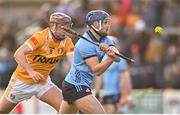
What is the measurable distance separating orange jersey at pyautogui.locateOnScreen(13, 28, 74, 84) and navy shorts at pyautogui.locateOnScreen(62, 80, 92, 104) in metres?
0.59

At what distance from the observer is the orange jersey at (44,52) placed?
41.5 feet

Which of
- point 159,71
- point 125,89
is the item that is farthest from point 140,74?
point 125,89

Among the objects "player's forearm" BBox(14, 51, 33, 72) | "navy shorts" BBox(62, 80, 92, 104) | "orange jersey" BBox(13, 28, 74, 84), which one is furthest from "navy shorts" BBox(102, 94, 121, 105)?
"player's forearm" BBox(14, 51, 33, 72)

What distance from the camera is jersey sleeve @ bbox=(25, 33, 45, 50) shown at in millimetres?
12578

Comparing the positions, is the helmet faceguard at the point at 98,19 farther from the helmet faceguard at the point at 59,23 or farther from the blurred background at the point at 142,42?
the blurred background at the point at 142,42

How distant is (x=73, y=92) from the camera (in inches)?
486

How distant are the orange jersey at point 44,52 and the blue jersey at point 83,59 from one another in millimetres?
498

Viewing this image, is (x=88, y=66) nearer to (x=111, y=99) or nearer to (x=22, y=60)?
(x=22, y=60)

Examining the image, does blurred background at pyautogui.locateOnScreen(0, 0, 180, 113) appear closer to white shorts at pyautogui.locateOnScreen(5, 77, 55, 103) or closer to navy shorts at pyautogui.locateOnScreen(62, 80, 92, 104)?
white shorts at pyautogui.locateOnScreen(5, 77, 55, 103)

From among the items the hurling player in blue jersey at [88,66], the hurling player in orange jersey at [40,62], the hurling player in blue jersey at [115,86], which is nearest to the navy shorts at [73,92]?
the hurling player in blue jersey at [88,66]

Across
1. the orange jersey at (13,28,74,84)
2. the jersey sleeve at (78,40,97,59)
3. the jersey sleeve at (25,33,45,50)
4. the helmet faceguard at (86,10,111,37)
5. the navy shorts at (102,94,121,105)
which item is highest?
the helmet faceguard at (86,10,111,37)

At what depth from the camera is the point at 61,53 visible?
12.9m

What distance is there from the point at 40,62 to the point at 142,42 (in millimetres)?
8067

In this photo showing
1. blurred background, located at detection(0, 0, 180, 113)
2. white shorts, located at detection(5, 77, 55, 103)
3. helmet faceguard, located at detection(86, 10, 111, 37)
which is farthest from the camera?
blurred background, located at detection(0, 0, 180, 113)
